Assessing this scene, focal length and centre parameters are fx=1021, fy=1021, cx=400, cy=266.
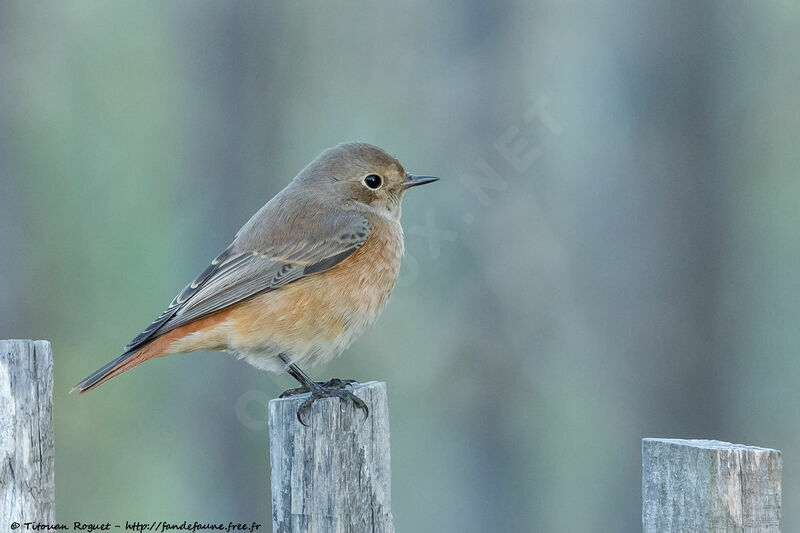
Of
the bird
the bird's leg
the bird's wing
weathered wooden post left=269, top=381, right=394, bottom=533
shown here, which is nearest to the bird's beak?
the bird

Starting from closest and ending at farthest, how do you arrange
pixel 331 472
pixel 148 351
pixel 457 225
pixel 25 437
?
1. pixel 25 437
2. pixel 331 472
3. pixel 148 351
4. pixel 457 225

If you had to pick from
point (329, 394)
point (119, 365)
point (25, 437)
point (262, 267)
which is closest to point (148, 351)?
point (119, 365)

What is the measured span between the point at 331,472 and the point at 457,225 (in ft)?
15.0

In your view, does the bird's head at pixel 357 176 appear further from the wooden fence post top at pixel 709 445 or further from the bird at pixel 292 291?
the wooden fence post top at pixel 709 445

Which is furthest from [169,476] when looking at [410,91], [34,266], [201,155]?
[410,91]

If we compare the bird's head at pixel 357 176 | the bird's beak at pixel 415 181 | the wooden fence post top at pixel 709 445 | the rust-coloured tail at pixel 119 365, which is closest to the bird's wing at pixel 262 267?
the rust-coloured tail at pixel 119 365

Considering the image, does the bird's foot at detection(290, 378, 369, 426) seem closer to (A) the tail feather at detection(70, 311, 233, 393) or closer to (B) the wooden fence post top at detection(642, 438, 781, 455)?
(A) the tail feather at detection(70, 311, 233, 393)

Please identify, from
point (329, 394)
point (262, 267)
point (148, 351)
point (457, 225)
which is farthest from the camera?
point (457, 225)

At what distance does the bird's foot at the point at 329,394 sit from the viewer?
11.1ft

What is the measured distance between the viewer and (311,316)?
4.58 m

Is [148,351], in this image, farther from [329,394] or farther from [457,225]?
[457,225]

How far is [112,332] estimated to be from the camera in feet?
27.3

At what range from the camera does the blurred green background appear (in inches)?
280

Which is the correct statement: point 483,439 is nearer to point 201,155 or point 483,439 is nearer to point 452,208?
point 452,208
